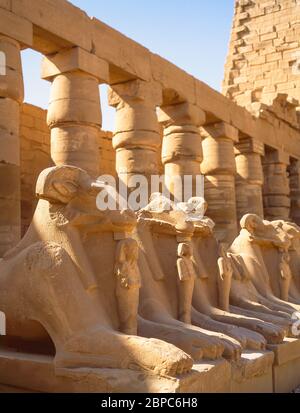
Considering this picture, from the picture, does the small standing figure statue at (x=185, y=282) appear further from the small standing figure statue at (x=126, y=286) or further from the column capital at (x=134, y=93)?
the column capital at (x=134, y=93)

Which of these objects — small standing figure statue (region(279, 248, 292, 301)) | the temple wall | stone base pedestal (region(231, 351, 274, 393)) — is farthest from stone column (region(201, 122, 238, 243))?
stone base pedestal (region(231, 351, 274, 393))

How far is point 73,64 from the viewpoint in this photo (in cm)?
796

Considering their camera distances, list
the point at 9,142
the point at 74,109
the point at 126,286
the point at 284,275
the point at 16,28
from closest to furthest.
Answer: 1. the point at 126,286
2. the point at 284,275
3. the point at 9,142
4. the point at 16,28
5. the point at 74,109

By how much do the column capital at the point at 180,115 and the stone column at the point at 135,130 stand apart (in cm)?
140

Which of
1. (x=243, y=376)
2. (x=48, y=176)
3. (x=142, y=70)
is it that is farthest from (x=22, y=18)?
(x=243, y=376)

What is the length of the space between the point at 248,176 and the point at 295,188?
304 centimetres

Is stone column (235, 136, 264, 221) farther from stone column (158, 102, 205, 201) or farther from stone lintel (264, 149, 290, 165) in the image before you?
stone column (158, 102, 205, 201)

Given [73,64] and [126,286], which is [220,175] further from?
[126,286]

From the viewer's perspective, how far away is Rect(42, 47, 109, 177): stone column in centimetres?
793

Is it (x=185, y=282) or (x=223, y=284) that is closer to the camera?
(x=185, y=282)

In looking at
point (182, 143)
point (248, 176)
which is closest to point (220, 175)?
point (248, 176)

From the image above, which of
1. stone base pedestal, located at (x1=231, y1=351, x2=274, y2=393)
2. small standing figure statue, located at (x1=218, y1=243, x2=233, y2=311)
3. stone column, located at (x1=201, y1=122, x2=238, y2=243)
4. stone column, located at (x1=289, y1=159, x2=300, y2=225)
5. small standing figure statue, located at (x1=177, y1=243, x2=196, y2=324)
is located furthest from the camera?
stone column, located at (x1=289, y1=159, x2=300, y2=225)

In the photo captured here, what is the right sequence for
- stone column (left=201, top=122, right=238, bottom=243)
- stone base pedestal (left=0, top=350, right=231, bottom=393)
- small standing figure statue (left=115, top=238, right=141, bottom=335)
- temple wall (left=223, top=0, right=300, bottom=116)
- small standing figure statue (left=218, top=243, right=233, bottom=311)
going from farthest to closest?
temple wall (left=223, top=0, right=300, bottom=116) → stone column (left=201, top=122, right=238, bottom=243) → small standing figure statue (left=218, top=243, right=233, bottom=311) → small standing figure statue (left=115, top=238, right=141, bottom=335) → stone base pedestal (left=0, top=350, right=231, bottom=393)
